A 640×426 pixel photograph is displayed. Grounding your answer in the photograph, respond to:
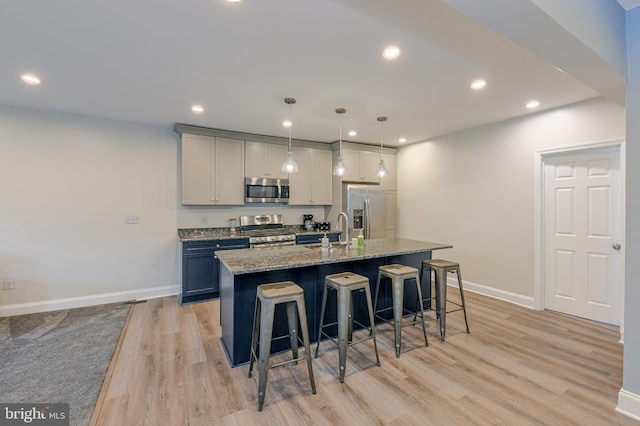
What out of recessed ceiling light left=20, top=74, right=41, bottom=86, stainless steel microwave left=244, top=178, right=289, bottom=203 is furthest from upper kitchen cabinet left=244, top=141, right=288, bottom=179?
recessed ceiling light left=20, top=74, right=41, bottom=86

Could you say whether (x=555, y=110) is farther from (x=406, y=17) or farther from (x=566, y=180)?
(x=406, y=17)

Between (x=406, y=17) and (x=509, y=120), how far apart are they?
2.97m

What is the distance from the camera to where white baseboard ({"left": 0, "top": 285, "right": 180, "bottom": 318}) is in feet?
11.6

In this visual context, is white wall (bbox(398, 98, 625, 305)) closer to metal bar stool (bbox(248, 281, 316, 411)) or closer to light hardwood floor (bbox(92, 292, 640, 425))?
light hardwood floor (bbox(92, 292, 640, 425))

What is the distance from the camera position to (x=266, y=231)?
4914 mm

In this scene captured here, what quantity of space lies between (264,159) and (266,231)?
4.02 ft

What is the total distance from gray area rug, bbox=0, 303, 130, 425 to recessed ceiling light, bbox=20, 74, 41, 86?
2550 mm

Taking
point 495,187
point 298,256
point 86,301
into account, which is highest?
point 495,187

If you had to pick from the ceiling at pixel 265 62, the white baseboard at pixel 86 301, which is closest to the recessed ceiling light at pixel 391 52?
the ceiling at pixel 265 62

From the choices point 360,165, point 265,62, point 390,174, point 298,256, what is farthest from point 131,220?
point 390,174

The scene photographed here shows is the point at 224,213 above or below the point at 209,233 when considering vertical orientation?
above

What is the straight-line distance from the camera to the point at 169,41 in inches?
82.8

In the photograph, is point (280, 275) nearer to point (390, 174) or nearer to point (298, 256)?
point (298, 256)

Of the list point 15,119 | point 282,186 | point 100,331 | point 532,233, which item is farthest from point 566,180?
point 15,119
